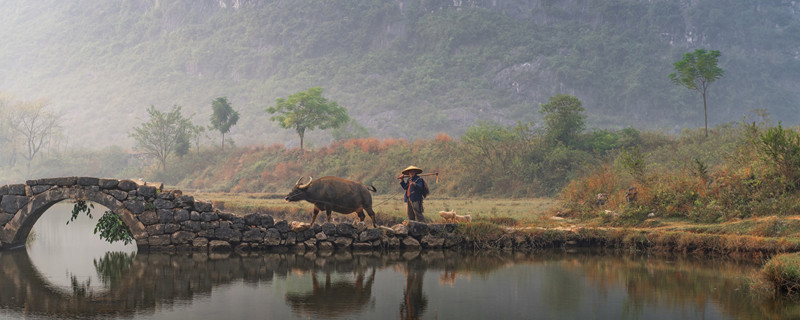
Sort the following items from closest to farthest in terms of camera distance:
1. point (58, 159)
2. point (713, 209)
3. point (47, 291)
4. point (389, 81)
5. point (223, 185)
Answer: point (47, 291) < point (713, 209) < point (223, 185) < point (58, 159) < point (389, 81)

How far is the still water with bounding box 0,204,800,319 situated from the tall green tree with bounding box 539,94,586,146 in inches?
792

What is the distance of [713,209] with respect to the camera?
1714 centimetres

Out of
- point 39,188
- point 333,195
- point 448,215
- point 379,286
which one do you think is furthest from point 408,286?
point 39,188

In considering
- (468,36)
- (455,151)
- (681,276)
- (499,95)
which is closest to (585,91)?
(499,95)

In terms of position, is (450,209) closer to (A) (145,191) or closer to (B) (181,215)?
(B) (181,215)

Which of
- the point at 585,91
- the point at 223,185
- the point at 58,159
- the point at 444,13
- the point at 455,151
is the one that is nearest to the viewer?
the point at 455,151

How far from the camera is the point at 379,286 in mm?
12023

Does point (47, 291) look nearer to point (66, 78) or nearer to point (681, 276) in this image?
point (681, 276)

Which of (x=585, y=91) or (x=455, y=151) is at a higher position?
(x=585, y=91)

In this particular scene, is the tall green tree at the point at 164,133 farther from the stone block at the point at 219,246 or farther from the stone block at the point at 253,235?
the stone block at the point at 253,235

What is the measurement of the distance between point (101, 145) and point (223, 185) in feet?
239

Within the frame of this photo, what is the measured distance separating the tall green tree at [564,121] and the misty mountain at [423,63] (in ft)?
160

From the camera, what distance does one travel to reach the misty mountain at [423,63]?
93438 mm

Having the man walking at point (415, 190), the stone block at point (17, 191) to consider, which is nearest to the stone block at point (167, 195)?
the stone block at point (17, 191)
